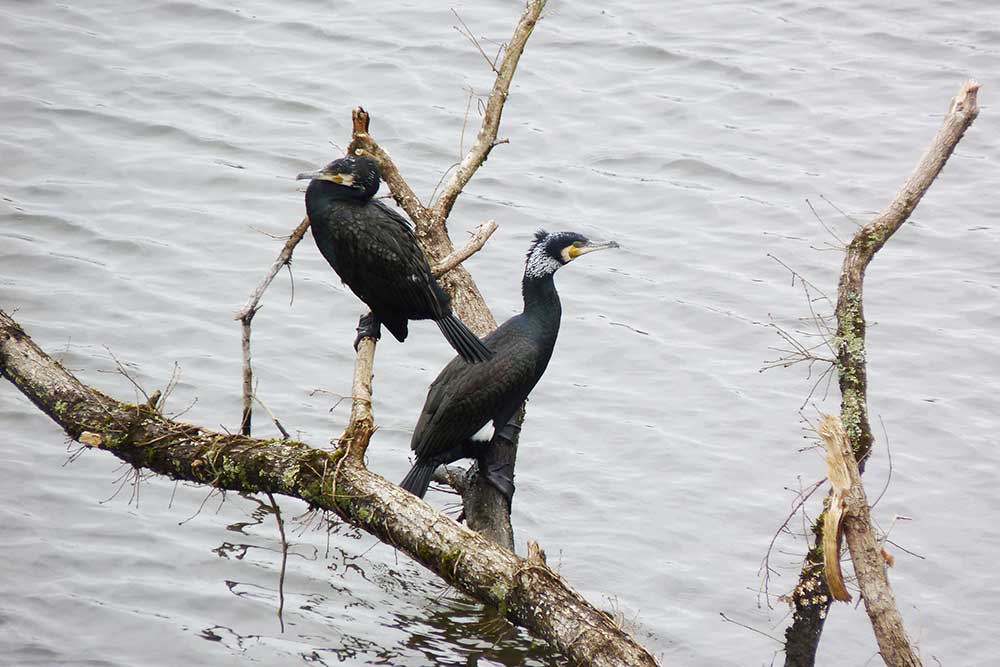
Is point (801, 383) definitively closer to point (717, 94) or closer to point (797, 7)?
point (717, 94)

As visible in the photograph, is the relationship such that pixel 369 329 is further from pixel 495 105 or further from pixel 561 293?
pixel 561 293

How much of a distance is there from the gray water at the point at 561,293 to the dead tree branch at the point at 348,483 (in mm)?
1069

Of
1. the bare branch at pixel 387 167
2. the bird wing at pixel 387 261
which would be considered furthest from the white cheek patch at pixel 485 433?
the bare branch at pixel 387 167

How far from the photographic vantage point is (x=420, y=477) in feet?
16.6

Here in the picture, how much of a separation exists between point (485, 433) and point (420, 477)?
1.13ft

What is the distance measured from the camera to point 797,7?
39.6ft

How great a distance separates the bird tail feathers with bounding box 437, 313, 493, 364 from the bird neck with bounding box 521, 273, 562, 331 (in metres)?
0.33

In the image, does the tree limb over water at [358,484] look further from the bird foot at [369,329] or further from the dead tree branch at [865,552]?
the dead tree branch at [865,552]

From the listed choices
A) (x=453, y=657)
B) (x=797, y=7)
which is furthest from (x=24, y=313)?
(x=797, y=7)

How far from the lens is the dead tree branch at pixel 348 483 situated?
363 centimetres

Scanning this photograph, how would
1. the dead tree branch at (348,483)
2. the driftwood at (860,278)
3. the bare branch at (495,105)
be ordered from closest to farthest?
1. the dead tree branch at (348,483)
2. the driftwood at (860,278)
3. the bare branch at (495,105)

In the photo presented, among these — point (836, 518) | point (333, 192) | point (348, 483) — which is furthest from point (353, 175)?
point (836, 518)

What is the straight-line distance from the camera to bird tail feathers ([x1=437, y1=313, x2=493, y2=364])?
5.09 m

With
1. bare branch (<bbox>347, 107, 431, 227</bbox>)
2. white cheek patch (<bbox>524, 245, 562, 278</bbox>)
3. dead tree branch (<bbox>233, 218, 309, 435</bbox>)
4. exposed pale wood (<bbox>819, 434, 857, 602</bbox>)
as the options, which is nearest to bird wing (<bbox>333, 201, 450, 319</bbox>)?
dead tree branch (<bbox>233, 218, 309, 435</bbox>)
